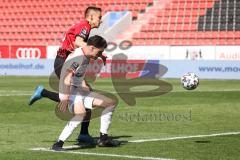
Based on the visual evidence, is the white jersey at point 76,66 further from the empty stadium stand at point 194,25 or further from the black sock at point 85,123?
the empty stadium stand at point 194,25

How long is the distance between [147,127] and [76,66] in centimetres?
369

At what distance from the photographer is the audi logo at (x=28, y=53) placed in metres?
43.6

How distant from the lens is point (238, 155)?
28.1 feet

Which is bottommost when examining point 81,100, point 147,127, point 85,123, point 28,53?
point 28,53

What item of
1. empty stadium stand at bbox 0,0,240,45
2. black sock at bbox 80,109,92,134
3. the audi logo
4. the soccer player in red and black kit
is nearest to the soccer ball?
the soccer player in red and black kit

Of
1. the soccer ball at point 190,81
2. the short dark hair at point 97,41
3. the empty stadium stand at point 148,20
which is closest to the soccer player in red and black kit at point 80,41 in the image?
the short dark hair at point 97,41

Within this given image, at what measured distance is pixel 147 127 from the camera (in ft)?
40.8

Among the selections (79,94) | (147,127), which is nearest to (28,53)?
(147,127)

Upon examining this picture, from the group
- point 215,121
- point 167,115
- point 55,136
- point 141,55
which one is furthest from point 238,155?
point 141,55

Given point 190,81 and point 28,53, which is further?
point 28,53

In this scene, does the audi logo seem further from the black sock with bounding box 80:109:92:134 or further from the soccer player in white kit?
the soccer player in white kit

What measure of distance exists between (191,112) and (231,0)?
90.6 feet

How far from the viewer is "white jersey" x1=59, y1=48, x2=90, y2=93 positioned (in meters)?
9.19

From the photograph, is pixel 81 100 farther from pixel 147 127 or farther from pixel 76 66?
pixel 147 127
